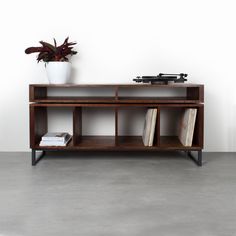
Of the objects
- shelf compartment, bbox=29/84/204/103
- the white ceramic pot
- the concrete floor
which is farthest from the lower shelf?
the white ceramic pot

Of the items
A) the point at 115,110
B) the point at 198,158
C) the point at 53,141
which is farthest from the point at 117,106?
the point at 198,158

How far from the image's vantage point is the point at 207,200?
185 centimetres

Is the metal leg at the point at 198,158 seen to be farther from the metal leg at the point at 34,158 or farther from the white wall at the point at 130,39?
the metal leg at the point at 34,158

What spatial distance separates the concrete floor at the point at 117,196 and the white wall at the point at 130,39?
2.10 feet

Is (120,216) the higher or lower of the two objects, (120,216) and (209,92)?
the lower

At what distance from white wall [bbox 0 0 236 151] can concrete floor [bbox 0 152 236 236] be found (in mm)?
641

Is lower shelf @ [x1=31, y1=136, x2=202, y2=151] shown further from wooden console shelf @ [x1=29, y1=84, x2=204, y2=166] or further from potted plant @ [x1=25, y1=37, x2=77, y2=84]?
potted plant @ [x1=25, y1=37, x2=77, y2=84]

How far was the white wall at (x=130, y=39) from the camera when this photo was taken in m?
2.97

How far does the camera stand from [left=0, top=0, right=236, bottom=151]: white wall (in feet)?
9.74

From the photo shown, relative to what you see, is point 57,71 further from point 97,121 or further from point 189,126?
point 189,126

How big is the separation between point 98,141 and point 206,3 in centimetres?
133

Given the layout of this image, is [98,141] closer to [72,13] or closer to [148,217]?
[72,13]

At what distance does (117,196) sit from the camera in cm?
192

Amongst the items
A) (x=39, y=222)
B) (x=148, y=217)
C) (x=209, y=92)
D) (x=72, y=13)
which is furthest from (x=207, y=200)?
(x=72, y=13)
